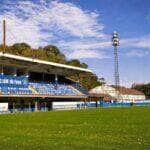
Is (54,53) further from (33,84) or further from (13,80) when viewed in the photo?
(13,80)

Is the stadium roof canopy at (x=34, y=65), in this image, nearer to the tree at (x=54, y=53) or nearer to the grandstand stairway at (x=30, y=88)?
the grandstand stairway at (x=30, y=88)

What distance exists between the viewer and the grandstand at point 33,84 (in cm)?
6469

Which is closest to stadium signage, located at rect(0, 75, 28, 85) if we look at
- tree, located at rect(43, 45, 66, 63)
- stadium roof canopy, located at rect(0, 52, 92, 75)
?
stadium roof canopy, located at rect(0, 52, 92, 75)

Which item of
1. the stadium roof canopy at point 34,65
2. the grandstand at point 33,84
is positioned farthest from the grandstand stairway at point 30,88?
the stadium roof canopy at point 34,65

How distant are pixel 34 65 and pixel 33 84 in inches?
125

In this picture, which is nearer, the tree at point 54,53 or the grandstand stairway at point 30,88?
the grandstand stairway at point 30,88

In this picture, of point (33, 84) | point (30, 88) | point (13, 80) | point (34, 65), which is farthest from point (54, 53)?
point (13, 80)

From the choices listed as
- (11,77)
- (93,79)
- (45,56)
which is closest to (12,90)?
(11,77)

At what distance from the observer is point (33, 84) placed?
7244 cm

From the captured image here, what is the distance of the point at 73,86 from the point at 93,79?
49209mm

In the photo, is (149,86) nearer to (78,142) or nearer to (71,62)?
(71,62)

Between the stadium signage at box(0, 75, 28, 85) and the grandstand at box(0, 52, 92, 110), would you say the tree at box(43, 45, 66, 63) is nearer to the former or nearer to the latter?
the grandstand at box(0, 52, 92, 110)

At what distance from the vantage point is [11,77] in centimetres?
6669

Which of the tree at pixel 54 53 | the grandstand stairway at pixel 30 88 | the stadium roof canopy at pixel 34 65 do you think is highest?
the tree at pixel 54 53
